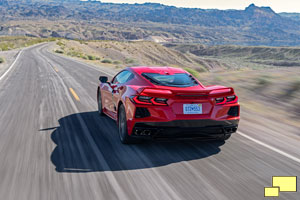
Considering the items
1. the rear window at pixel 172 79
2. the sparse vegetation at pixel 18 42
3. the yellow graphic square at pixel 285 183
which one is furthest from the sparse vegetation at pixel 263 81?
the sparse vegetation at pixel 18 42

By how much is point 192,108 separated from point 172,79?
122 centimetres

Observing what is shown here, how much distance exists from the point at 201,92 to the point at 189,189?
69.1 inches

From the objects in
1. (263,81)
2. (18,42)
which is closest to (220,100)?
(263,81)

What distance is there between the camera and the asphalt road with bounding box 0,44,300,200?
3.97 m

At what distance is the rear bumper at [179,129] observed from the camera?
5105 mm

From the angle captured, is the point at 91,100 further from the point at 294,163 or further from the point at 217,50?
the point at 217,50

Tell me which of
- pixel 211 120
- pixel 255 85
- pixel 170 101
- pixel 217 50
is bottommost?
pixel 217 50

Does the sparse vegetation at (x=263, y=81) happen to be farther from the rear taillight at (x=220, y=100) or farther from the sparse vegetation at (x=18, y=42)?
the sparse vegetation at (x=18, y=42)

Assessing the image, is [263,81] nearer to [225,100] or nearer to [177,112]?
[225,100]

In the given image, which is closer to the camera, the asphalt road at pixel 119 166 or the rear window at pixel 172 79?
the asphalt road at pixel 119 166

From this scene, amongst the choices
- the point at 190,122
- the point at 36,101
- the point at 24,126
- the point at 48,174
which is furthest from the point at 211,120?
the point at 36,101

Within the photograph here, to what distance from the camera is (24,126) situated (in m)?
7.32

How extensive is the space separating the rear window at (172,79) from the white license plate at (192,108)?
745 mm

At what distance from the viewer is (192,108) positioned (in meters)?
5.18
